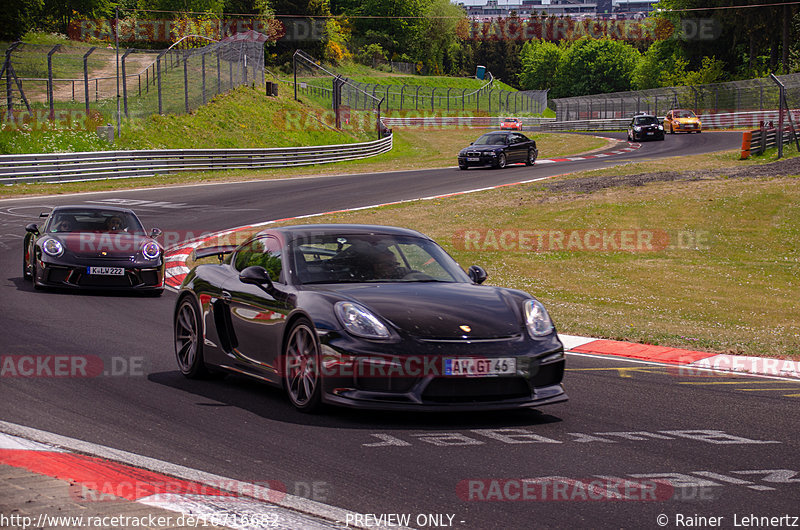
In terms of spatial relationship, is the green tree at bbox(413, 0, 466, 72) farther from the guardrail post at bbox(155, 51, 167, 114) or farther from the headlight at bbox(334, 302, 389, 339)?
the headlight at bbox(334, 302, 389, 339)

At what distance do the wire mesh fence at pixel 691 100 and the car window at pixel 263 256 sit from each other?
56.2 metres

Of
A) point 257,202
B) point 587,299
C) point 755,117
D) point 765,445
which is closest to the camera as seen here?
point 765,445

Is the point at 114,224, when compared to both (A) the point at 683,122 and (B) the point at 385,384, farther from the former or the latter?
(A) the point at 683,122

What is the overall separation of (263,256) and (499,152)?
1235 inches

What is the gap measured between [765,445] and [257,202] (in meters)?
22.3

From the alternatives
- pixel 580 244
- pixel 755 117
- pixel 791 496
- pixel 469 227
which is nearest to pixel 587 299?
pixel 580 244

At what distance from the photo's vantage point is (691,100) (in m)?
75.2

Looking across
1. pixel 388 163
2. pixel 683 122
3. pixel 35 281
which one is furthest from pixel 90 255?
pixel 683 122

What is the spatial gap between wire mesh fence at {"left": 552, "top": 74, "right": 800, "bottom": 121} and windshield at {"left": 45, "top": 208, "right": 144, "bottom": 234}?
51606 millimetres

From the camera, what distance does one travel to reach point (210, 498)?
473 cm

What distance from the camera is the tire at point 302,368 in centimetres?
673

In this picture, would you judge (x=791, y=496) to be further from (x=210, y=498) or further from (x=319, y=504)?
(x=210, y=498)

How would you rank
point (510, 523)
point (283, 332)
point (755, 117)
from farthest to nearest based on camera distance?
point (755, 117) → point (283, 332) → point (510, 523)

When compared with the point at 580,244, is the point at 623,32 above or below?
above
